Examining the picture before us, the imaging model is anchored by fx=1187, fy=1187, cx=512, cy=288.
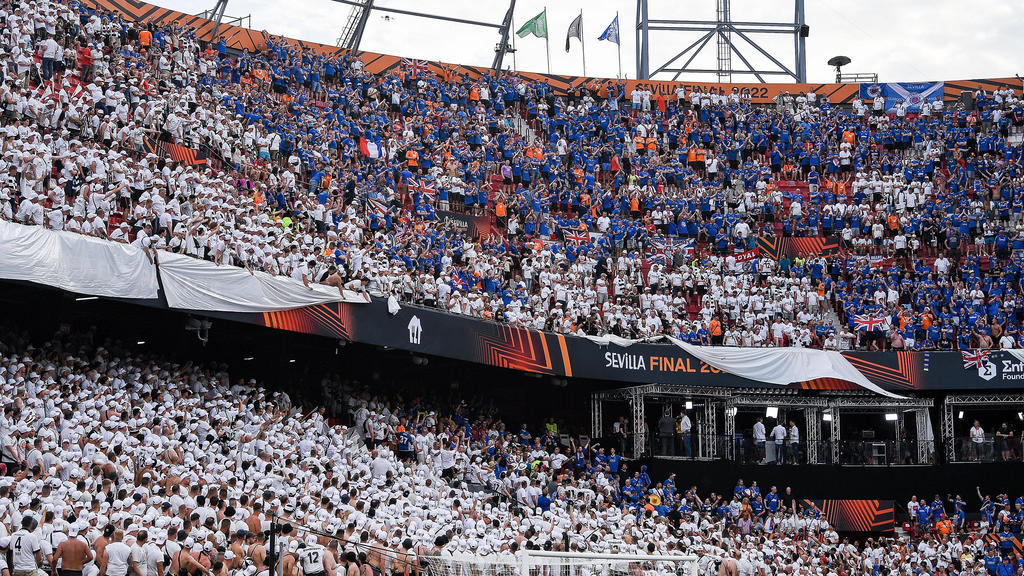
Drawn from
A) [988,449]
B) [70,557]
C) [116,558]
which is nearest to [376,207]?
[988,449]

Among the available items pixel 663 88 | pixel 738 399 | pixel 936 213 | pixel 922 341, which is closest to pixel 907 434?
pixel 922 341

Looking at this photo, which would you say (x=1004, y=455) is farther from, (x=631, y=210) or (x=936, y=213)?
(x=631, y=210)

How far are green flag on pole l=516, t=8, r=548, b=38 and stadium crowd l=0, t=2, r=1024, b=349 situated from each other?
474 cm

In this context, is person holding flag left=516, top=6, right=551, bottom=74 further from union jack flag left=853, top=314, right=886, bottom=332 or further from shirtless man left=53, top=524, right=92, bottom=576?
shirtless man left=53, top=524, right=92, bottom=576

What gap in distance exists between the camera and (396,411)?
30.1 m

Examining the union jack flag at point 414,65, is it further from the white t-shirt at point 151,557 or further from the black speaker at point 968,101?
the white t-shirt at point 151,557

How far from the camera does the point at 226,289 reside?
2481 centimetres

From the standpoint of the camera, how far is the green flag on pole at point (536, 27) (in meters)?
52.5

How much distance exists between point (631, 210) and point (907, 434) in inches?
477

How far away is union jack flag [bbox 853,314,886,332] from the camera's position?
1454 inches

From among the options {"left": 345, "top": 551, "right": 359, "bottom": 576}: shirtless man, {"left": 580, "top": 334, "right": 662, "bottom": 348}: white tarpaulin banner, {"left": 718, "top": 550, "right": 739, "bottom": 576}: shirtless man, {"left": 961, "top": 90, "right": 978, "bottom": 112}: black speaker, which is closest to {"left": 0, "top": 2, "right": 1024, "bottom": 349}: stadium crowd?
{"left": 961, "top": 90, "right": 978, "bottom": 112}: black speaker

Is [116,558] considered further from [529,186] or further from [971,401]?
[971,401]

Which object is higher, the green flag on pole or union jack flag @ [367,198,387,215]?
the green flag on pole

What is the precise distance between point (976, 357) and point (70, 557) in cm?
2825
